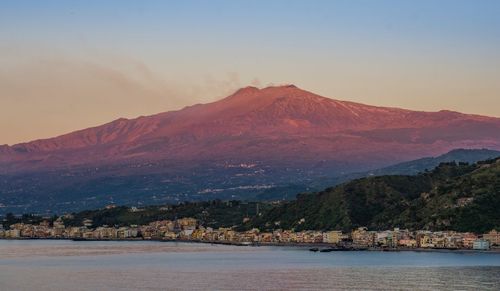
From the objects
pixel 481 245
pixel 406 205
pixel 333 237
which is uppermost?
pixel 406 205

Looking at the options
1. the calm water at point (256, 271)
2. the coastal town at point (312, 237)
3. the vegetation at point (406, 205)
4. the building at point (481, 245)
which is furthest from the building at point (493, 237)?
the calm water at point (256, 271)

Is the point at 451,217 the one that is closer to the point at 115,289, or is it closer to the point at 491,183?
the point at 491,183

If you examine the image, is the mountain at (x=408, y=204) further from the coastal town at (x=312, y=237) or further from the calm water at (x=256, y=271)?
the calm water at (x=256, y=271)

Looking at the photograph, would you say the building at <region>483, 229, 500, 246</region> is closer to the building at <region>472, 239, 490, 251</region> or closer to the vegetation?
the building at <region>472, 239, 490, 251</region>

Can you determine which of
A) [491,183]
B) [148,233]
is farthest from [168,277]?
[148,233]

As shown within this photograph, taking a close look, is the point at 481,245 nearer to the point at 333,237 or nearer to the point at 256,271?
the point at 333,237

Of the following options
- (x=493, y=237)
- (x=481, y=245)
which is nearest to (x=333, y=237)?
(x=493, y=237)
